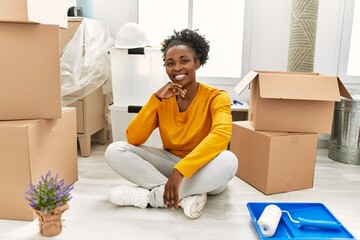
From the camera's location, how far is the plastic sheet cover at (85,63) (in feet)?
6.44

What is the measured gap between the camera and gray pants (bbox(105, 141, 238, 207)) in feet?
4.51

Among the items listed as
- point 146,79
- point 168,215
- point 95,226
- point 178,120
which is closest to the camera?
point 95,226

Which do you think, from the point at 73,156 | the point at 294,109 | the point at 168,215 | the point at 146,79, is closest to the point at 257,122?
the point at 294,109

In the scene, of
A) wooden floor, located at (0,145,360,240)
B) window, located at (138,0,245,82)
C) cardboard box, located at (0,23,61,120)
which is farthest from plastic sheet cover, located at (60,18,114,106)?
cardboard box, located at (0,23,61,120)

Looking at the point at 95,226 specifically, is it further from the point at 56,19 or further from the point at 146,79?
the point at 146,79

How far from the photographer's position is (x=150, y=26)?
2602 millimetres

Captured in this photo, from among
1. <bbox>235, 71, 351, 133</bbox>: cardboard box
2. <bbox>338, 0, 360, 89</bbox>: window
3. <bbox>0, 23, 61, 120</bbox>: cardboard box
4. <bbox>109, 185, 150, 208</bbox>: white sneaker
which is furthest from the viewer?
<bbox>338, 0, 360, 89</bbox>: window

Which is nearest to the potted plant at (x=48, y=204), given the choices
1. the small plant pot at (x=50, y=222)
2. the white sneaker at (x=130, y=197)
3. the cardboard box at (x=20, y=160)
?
the small plant pot at (x=50, y=222)

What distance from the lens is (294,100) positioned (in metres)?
1.65

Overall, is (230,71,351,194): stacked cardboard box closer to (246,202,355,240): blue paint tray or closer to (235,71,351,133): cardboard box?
(235,71,351,133): cardboard box

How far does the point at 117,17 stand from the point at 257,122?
1443mm

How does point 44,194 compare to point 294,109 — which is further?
point 294,109

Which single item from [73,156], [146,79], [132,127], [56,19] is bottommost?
[73,156]

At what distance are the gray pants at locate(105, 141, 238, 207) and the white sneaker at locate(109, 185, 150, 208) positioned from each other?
4 centimetres
